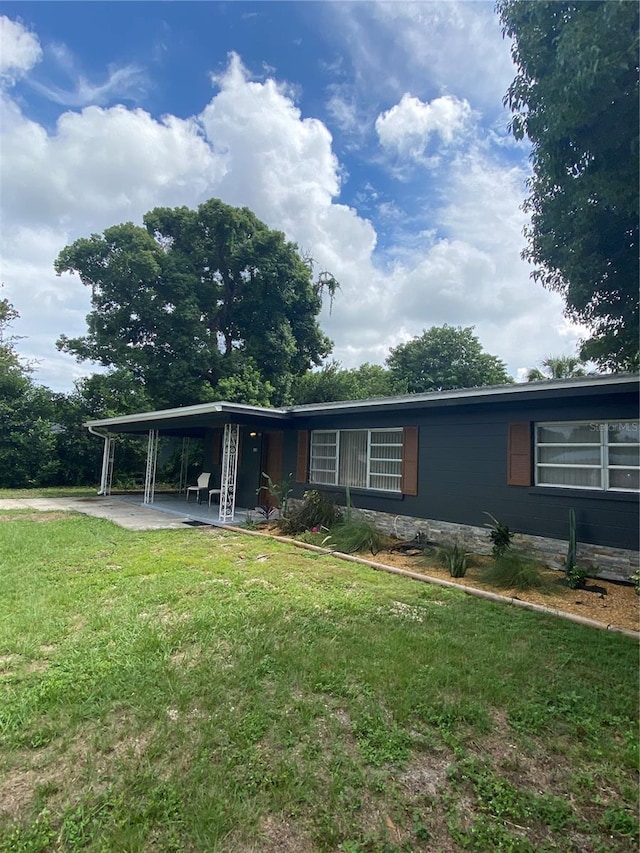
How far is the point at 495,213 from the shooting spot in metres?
8.65

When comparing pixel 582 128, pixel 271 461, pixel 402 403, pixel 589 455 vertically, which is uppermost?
pixel 582 128

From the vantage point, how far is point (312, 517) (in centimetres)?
833

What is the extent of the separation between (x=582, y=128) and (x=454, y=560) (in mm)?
4915

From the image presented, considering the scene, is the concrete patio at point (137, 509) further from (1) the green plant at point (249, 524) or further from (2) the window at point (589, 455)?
(2) the window at point (589, 455)

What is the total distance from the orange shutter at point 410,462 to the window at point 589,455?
208 centimetres

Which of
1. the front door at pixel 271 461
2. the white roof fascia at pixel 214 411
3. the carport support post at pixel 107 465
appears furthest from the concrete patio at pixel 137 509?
the white roof fascia at pixel 214 411

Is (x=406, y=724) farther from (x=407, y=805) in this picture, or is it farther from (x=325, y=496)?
(x=325, y=496)

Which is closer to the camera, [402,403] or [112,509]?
[402,403]

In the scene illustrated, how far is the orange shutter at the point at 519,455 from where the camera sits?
6.40 m

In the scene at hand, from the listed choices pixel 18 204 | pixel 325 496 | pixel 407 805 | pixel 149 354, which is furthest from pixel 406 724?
pixel 149 354

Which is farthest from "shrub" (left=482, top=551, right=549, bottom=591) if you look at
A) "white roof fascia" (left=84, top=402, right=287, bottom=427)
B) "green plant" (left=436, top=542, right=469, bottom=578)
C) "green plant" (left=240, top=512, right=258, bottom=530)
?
"white roof fascia" (left=84, top=402, right=287, bottom=427)

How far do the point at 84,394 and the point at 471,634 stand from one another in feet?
59.3

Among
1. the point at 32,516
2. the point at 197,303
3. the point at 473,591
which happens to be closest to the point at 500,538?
the point at 473,591

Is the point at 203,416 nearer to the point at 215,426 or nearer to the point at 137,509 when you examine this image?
the point at 215,426
